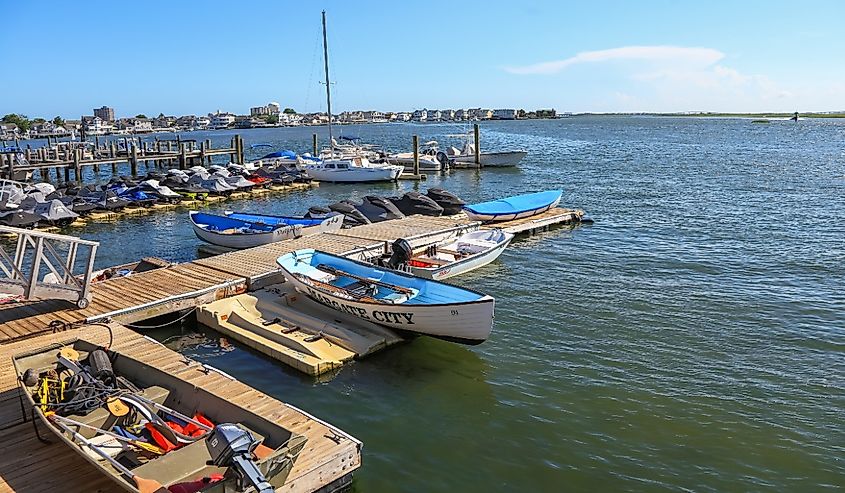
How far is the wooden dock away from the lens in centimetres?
722

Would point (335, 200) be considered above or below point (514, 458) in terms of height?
above

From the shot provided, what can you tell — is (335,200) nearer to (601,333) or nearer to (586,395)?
(601,333)

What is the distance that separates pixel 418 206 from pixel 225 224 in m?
8.07

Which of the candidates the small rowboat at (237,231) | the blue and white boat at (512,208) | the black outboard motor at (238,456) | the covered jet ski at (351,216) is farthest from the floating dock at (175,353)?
the blue and white boat at (512,208)

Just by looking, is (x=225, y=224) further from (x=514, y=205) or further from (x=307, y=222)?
(x=514, y=205)

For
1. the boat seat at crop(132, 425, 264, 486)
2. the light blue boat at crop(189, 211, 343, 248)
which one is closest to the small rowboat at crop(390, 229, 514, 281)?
the light blue boat at crop(189, 211, 343, 248)

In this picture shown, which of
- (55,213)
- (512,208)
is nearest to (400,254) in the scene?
(512,208)

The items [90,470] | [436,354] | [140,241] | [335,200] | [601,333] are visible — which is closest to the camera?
[90,470]

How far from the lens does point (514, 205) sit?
1029 inches

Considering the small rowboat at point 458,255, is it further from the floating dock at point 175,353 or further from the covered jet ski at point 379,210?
the covered jet ski at point 379,210

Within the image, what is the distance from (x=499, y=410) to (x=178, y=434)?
17.7ft

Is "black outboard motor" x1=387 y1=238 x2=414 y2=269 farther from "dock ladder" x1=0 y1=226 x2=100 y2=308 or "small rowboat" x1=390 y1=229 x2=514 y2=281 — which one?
"dock ladder" x1=0 y1=226 x2=100 y2=308

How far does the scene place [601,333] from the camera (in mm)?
14250

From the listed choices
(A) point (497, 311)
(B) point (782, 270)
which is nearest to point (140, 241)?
(A) point (497, 311)
